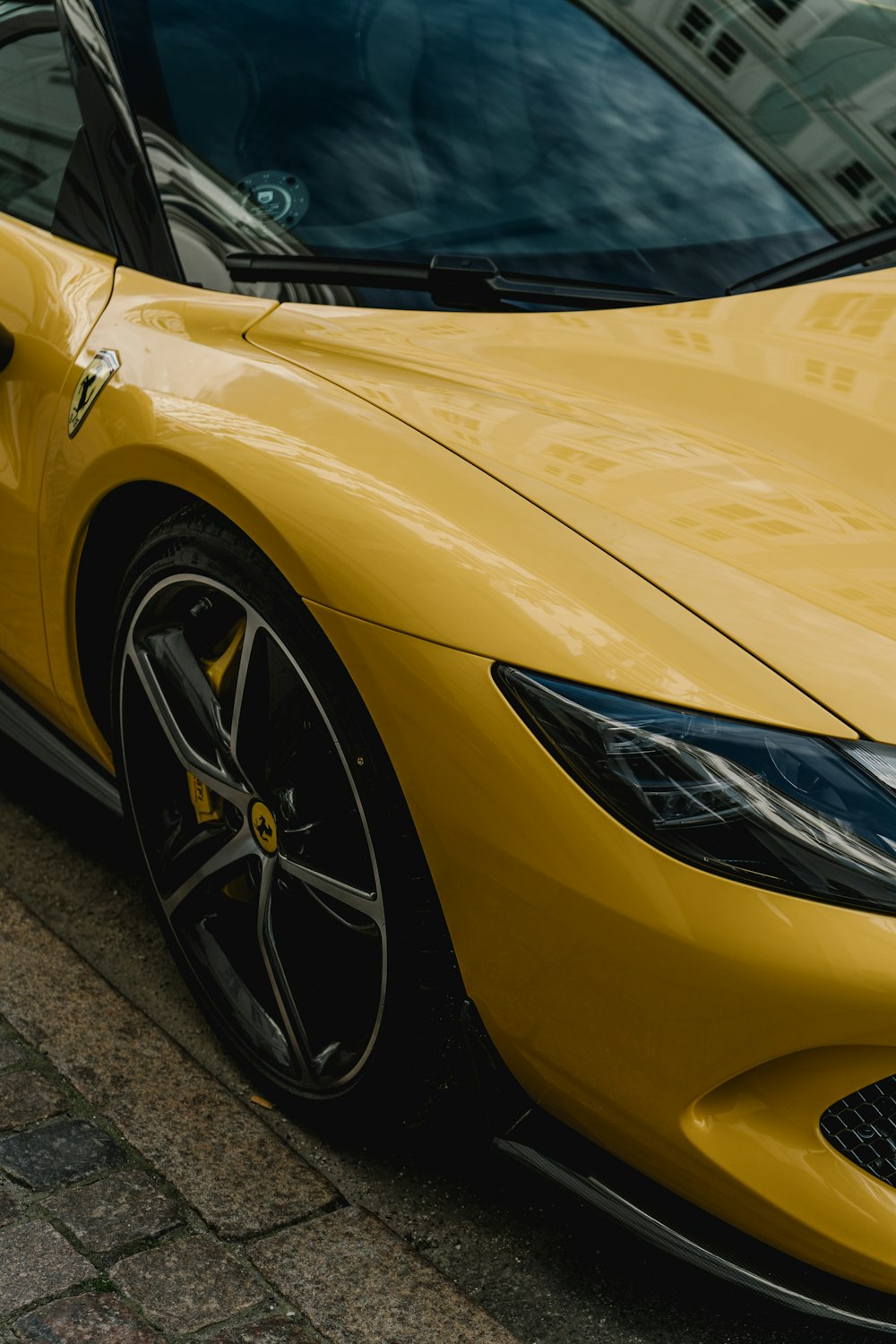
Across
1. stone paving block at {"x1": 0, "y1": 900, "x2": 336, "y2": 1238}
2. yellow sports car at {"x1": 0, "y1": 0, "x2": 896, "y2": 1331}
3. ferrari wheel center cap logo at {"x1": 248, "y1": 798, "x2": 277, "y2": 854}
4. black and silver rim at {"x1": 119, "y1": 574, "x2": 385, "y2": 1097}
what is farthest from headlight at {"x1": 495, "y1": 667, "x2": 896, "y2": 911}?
stone paving block at {"x1": 0, "y1": 900, "x2": 336, "y2": 1238}

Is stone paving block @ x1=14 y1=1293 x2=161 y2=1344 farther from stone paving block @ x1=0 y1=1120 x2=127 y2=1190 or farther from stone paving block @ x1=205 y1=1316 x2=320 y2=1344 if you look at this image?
stone paving block @ x1=0 y1=1120 x2=127 y2=1190

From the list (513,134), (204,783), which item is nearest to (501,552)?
(204,783)

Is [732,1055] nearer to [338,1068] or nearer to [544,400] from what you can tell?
[338,1068]

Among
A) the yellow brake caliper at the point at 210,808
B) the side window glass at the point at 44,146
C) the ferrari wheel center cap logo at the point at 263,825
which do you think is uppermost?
the side window glass at the point at 44,146

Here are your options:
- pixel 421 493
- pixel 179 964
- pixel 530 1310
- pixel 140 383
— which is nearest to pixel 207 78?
pixel 140 383

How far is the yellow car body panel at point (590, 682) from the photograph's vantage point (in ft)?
4.81

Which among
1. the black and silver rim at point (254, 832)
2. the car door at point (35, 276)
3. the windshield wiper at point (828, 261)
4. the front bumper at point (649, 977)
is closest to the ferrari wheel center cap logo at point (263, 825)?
the black and silver rim at point (254, 832)

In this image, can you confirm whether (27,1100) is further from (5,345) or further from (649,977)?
(5,345)

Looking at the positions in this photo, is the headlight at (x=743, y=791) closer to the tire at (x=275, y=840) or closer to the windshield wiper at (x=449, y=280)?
the tire at (x=275, y=840)

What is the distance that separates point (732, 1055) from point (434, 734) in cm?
46

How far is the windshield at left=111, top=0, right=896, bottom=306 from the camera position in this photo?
2281 millimetres

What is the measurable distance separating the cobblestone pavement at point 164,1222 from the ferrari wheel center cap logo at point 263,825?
0.43 m

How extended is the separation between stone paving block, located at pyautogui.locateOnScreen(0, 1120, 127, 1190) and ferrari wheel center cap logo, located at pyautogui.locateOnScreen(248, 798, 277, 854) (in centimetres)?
46

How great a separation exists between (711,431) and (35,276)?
1.21 metres
